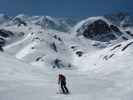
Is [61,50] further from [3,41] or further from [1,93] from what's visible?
[1,93]

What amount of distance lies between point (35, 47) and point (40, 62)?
2679cm

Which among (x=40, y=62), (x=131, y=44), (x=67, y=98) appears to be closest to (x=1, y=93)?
(x=67, y=98)

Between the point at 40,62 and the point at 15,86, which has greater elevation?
the point at 40,62

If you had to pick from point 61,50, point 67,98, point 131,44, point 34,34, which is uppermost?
point 34,34

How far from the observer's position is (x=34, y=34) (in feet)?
578

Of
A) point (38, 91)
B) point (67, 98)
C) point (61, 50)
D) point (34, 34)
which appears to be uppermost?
point (34, 34)

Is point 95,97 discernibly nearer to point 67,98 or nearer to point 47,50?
point 67,98

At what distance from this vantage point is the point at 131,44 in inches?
4139

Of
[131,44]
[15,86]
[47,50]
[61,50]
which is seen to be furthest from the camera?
[61,50]

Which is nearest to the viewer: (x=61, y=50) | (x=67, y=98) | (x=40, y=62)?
(x=67, y=98)

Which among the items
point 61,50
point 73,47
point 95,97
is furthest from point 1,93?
point 73,47

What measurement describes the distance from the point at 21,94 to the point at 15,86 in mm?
4583

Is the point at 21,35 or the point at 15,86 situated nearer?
the point at 15,86

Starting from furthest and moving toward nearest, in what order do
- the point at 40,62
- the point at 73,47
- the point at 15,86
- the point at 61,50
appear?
the point at 73,47 → the point at 61,50 → the point at 40,62 → the point at 15,86
